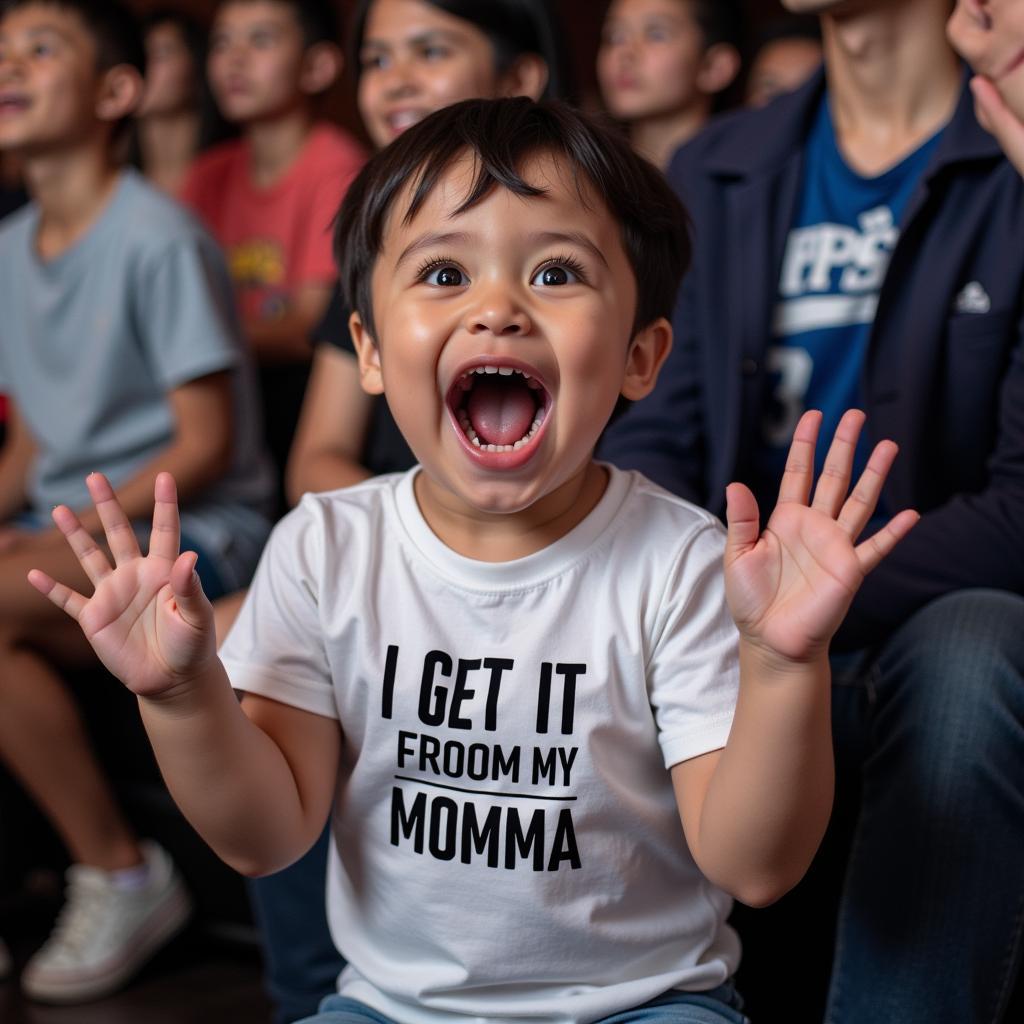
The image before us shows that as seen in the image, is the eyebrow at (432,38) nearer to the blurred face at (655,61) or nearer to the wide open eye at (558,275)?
the wide open eye at (558,275)

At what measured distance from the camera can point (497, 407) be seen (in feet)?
3.02

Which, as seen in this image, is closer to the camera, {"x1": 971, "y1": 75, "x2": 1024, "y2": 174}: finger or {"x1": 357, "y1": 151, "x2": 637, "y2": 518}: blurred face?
{"x1": 357, "y1": 151, "x2": 637, "y2": 518}: blurred face

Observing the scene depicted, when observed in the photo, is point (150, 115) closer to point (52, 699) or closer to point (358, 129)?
point (358, 129)

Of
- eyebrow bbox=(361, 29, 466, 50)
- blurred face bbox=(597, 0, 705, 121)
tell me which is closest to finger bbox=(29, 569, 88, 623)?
eyebrow bbox=(361, 29, 466, 50)

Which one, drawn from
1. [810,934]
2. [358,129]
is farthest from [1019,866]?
[358,129]

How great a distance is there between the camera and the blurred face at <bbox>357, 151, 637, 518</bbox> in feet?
2.84

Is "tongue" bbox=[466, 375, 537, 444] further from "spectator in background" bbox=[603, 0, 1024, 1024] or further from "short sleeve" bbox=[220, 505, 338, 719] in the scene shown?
"spectator in background" bbox=[603, 0, 1024, 1024]

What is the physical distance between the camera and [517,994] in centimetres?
90

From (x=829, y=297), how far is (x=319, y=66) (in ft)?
5.93

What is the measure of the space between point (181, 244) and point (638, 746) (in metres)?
1.14

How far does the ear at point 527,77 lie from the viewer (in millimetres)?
1647

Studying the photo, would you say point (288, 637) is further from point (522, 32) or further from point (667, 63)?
point (667, 63)

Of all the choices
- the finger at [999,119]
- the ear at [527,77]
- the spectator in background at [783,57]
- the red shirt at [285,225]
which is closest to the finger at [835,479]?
the finger at [999,119]

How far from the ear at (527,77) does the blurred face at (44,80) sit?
664 millimetres
